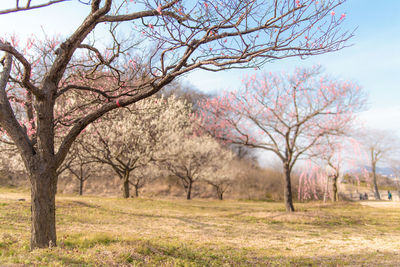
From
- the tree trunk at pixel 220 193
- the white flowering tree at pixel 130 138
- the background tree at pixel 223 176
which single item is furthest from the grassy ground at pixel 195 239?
the tree trunk at pixel 220 193

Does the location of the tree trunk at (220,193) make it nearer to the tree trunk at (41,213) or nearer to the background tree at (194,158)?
the background tree at (194,158)

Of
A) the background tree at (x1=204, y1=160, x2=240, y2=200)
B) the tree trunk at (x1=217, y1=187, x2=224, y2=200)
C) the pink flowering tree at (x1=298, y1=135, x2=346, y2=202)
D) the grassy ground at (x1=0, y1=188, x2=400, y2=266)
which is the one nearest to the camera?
the grassy ground at (x1=0, y1=188, x2=400, y2=266)

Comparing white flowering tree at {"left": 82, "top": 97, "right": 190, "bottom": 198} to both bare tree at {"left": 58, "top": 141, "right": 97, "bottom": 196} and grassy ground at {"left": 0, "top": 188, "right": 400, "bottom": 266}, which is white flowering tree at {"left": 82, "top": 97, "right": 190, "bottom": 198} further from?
grassy ground at {"left": 0, "top": 188, "right": 400, "bottom": 266}

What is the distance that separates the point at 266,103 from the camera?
47.3ft

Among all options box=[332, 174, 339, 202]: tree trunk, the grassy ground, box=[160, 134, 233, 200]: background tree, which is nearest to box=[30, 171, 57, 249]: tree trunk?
the grassy ground

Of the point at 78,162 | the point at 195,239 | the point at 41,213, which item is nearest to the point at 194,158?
the point at 78,162

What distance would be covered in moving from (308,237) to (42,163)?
848cm

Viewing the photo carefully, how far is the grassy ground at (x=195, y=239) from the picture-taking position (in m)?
4.64

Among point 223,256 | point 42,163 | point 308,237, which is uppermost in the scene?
point 42,163

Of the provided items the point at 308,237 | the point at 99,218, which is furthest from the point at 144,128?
the point at 308,237

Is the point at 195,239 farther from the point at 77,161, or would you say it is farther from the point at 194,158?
the point at 194,158

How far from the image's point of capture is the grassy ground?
4.64 meters

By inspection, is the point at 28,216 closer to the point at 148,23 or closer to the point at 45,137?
the point at 45,137

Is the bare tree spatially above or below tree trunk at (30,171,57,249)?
above
